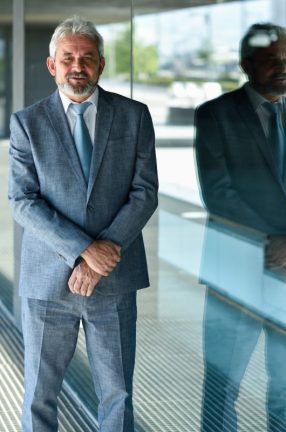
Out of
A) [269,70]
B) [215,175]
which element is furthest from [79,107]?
[269,70]

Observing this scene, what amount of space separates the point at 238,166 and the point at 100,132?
Result: 455mm

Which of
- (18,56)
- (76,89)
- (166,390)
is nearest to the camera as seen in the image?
(76,89)

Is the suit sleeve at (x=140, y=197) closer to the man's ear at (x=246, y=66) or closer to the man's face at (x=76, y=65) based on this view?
the man's face at (x=76, y=65)

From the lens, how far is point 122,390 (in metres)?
3.42

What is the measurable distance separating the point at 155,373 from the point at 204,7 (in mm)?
1521

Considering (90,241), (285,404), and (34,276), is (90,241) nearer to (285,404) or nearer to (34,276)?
(34,276)

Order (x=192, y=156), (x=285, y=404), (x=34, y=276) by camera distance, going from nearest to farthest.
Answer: (x=285, y=404) → (x=34, y=276) → (x=192, y=156)

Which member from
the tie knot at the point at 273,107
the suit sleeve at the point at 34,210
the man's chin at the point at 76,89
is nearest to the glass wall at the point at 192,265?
the tie knot at the point at 273,107

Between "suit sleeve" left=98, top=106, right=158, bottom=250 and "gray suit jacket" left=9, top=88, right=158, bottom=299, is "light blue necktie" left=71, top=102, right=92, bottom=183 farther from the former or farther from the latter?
"suit sleeve" left=98, top=106, right=158, bottom=250

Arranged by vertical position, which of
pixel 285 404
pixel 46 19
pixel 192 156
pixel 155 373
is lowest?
pixel 155 373

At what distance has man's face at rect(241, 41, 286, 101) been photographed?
2.86m

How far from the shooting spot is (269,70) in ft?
9.62

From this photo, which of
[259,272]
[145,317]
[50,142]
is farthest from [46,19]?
[259,272]

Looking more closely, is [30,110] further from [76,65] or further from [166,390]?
[166,390]
